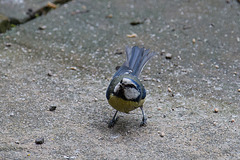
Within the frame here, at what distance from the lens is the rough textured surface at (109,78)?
10.3 feet

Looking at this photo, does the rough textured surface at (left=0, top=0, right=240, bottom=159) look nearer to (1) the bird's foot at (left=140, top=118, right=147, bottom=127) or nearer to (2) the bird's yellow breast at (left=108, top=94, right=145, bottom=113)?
(1) the bird's foot at (left=140, top=118, right=147, bottom=127)

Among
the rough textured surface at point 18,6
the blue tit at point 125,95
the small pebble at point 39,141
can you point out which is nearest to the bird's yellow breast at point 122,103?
the blue tit at point 125,95

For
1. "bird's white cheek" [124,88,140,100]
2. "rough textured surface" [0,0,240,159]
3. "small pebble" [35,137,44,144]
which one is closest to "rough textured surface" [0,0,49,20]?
"rough textured surface" [0,0,240,159]

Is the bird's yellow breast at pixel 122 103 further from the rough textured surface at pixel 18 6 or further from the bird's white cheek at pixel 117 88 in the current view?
the rough textured surface at pixel 18 6

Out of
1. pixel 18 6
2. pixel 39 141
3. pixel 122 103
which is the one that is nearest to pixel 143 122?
pixel 122 103

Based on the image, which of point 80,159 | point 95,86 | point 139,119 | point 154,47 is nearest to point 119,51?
point 154,47

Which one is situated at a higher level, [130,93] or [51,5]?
[130,93]

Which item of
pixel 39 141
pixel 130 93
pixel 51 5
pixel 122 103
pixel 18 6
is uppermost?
pixel 130 93

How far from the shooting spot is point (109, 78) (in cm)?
430

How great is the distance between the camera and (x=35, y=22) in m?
5.39

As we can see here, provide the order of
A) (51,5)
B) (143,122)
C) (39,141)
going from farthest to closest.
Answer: (51,5)
(143,122)
(39,141)

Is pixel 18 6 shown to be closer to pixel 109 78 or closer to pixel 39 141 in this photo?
pixel 109 78

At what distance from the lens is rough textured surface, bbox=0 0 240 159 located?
3.13m

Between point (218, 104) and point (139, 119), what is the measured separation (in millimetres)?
893
